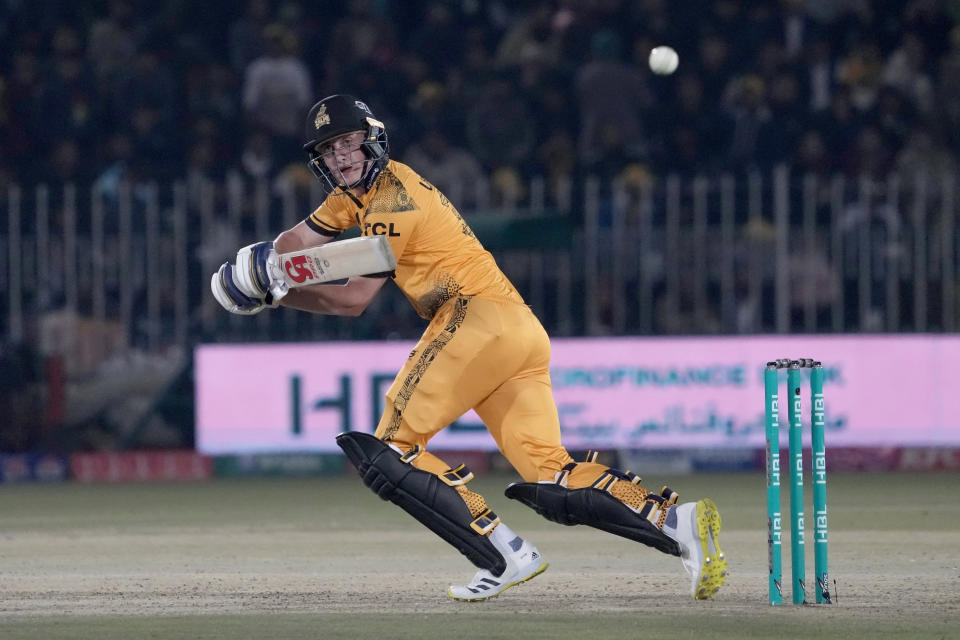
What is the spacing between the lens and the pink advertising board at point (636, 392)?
1276 centimetres

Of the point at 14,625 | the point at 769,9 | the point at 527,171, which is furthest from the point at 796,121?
the point at 14,625

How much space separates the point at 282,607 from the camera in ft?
20.3

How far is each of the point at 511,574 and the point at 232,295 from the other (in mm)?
1461

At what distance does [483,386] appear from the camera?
6.25m

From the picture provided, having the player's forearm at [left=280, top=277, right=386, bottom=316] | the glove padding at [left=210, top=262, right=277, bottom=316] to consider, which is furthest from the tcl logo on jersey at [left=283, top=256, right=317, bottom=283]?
the player's forearm at [left=280, top=277, right=386, bottom=316]

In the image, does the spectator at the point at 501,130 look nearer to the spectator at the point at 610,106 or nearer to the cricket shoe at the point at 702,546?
the spectator at the point at 610,106

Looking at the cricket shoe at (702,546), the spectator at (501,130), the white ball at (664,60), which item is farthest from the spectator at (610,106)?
the cricket shoe at (702,546)

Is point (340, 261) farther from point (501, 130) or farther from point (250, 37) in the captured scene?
point (250, 37)

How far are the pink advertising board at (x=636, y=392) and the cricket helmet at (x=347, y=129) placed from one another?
673 cm

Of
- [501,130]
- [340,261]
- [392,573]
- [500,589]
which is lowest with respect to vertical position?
[392,573]

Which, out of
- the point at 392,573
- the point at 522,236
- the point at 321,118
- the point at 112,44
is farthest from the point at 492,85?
the point at 321,118

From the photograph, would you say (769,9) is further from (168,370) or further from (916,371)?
(168,370)

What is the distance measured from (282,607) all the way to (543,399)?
49.4 inches

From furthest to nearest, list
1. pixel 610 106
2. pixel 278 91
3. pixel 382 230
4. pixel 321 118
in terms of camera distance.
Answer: pixel 278 91
pixel 610 106
pixel 321 118
pixel 382 230
